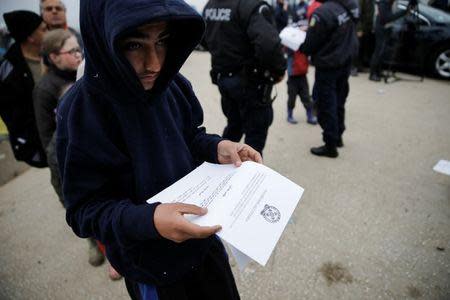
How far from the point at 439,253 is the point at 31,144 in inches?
120

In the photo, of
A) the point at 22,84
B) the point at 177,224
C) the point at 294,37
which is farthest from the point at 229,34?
the point at 177,224

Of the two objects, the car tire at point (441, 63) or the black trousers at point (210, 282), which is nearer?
the black trousers at point (210, 282)

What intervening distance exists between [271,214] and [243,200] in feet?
0.32

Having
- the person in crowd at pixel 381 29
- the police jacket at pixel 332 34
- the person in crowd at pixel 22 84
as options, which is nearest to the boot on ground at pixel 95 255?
the person in crowd at pixel 22 84

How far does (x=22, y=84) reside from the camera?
2.21 meters

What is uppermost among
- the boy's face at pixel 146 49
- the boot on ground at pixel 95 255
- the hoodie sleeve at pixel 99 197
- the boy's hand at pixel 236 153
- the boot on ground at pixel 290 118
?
the boy's face at pixel 146 49

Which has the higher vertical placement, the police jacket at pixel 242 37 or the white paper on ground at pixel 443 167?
the police jacket at pixel 242 37

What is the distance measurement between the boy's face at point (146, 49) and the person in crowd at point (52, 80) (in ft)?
4.35

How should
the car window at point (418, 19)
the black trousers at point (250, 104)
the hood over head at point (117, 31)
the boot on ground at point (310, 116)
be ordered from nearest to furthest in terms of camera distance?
1. the hood over head at point (117, 31)
2. the black trousers at point (250, 104)
3. the boot on ground at point (310, 116)
4. the car window at point (418, 19)

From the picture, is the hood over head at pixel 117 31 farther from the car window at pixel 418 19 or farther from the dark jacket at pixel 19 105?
the car window at pixel 418 19

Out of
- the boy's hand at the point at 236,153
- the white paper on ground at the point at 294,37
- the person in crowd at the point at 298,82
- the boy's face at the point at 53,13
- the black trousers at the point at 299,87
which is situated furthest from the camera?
the black trousers at the point at 299,87

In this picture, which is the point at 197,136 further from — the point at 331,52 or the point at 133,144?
the point at 331,52

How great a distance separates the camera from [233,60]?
2.71 m

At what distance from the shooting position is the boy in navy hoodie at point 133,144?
0.82 meters
